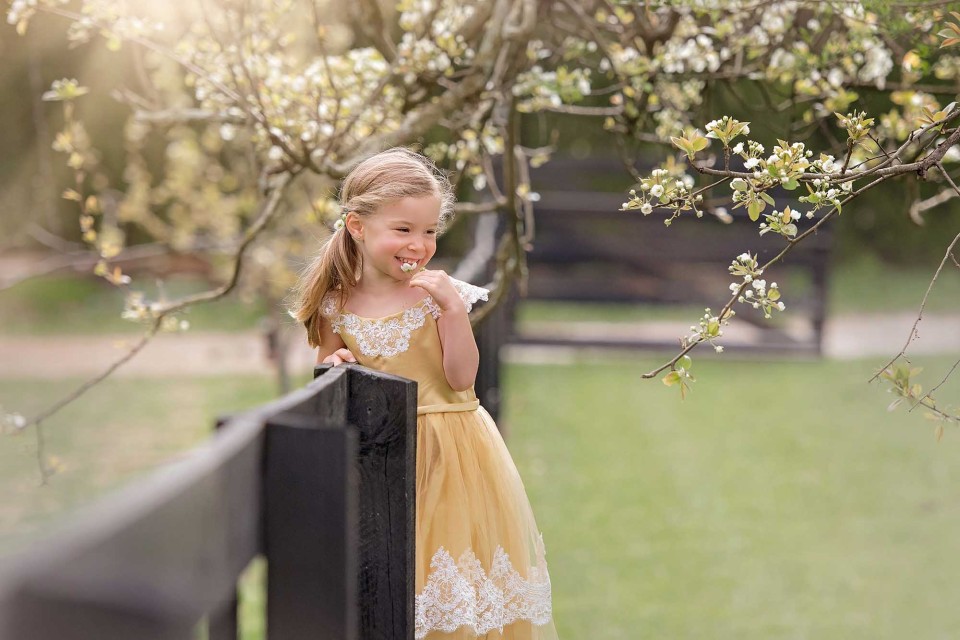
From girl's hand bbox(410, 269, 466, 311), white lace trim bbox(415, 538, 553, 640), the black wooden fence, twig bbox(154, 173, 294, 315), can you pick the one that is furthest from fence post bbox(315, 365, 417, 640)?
twig bbox(154, 173, 294, 315)

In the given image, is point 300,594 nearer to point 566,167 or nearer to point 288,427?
point 288,427

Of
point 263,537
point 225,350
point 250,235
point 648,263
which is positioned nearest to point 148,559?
point 263,537

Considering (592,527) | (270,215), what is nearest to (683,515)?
(592,527)

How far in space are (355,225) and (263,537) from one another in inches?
49.8

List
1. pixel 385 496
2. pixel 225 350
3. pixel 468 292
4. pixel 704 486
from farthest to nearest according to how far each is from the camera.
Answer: pixel 225 350, pixel 704 486, pixel 468 292, pixel 385 496

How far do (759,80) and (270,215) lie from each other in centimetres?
173

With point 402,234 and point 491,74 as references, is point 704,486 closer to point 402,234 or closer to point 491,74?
point 491,74

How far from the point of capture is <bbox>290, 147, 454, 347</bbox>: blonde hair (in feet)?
8.55

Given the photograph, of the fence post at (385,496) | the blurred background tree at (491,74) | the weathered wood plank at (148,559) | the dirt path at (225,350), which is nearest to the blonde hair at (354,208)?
the blurred background tree at (491,74)

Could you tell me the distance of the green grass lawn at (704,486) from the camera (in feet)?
17.3

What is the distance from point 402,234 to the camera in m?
2.60

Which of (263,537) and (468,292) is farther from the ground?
(468,292)

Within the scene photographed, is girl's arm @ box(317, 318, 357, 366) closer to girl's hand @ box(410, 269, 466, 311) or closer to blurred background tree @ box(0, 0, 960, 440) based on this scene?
girl's hand @ box(410, 269, 466, 311)

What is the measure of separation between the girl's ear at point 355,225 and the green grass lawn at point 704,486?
2.22 meters
